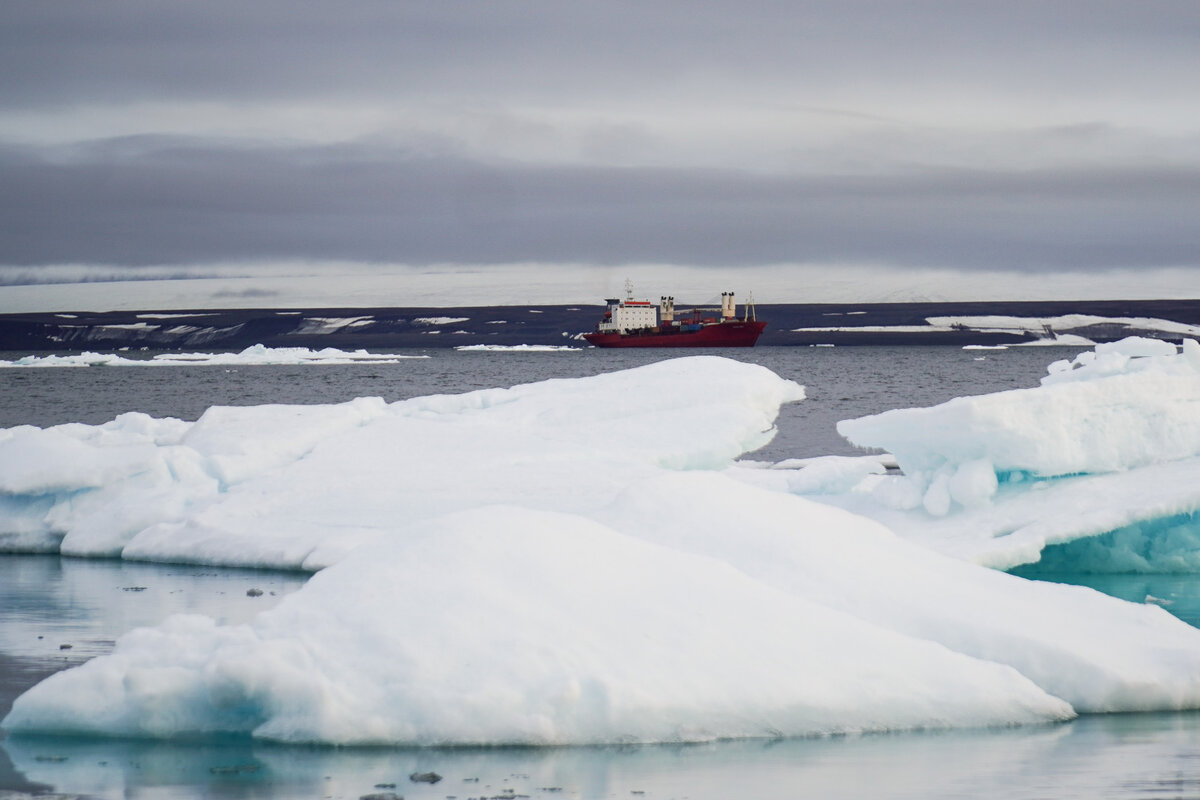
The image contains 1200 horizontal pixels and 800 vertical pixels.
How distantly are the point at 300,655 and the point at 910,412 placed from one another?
754cm

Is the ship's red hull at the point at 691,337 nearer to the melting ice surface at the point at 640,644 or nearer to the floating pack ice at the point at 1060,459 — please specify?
the floating pack ice at the point at 1060,459

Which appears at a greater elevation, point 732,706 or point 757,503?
point 757,503

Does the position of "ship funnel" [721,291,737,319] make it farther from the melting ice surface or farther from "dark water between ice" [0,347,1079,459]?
the melting ice surface

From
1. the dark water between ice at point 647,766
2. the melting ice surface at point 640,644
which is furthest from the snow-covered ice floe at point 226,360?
the dark water between ice at point 647,766

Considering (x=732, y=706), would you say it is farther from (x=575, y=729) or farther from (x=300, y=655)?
(x=300, y=655)

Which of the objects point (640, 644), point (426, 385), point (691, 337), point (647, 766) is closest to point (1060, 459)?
point (640, 644)

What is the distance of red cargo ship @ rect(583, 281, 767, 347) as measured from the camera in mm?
104375

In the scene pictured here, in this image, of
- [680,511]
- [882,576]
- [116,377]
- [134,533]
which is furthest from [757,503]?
[116,377]

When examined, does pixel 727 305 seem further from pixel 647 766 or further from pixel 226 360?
pixel 647 766

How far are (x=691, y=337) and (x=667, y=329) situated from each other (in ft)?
8.02

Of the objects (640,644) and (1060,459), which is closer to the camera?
(640,644)

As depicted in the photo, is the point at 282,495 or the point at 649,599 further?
the point at 282,495

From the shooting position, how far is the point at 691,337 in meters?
104

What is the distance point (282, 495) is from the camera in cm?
1374
